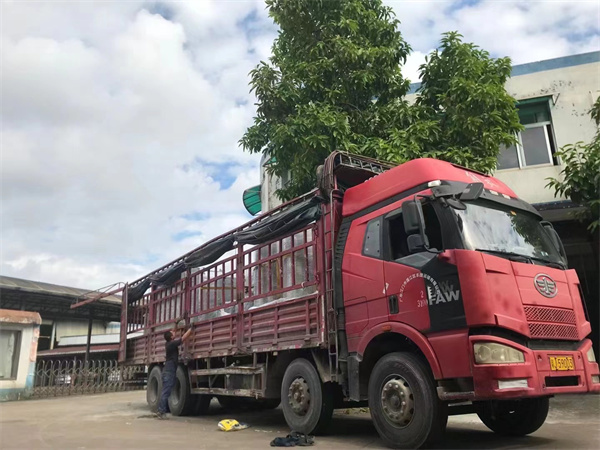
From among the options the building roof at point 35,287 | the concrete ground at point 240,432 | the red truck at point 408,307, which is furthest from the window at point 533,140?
the building roof at point 35,287

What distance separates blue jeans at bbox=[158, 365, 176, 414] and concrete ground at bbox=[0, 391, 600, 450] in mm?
280

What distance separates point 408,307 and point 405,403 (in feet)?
2.99

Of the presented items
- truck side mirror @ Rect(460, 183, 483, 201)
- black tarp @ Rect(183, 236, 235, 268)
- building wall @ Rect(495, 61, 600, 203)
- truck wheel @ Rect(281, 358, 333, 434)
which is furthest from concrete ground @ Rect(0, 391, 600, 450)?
building wall @ Rect(495, 61, 600, 203)

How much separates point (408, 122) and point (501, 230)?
198 inches

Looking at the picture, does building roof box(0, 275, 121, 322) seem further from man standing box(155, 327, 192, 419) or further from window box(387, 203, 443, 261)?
window box(387, 203, 443, 261)

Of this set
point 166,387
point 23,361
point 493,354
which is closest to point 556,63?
point 493,354

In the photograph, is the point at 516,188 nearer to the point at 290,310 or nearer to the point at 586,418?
the point at 586,418

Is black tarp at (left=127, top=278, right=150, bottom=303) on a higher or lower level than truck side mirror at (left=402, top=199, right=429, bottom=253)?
higher

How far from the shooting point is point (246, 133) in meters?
10.1

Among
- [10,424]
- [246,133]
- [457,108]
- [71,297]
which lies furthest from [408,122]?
[71,297]

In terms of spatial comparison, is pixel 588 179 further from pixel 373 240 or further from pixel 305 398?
pixel 305 398

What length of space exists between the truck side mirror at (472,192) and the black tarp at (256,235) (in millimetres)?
2067

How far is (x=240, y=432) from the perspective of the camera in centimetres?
697

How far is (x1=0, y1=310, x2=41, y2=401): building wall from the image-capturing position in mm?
15539
